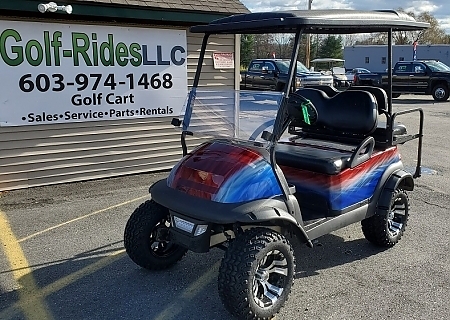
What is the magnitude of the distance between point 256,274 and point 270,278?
0.18 metres

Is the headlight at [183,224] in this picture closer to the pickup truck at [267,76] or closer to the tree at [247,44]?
the tree at [247,44]

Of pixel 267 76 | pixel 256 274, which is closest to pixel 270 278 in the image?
pixel 256 274

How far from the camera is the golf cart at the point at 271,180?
2969 mm

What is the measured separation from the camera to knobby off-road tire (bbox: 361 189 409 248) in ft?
13.3

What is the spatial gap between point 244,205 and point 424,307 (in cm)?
151

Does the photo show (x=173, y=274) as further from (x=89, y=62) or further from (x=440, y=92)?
(x=440, y=92)

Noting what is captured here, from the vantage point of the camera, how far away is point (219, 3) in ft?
23.2

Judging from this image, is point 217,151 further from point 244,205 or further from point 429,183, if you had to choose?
point 429,183

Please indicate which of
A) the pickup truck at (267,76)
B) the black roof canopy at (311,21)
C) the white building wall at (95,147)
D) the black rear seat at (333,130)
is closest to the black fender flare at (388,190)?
the black rear seat at (333,130)

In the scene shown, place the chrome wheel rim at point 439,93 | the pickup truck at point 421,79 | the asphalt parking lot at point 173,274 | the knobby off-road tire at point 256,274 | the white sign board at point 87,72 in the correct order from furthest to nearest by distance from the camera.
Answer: the chrome wheel rim at point 439,93 < the pickup truck at point 421,79 < the white sign board at point 87,72 < the asphalt parking lot at point 173,274 < the knobby off-road tire at point 256,274

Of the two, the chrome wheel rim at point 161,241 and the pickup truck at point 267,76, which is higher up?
the pickup truck at point 267,76

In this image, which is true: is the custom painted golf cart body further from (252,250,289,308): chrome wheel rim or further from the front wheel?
the front wheel

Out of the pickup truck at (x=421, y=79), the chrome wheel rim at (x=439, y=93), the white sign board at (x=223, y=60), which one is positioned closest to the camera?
the white sign board at (x=223, y=60)

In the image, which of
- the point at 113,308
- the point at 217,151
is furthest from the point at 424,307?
the point at 113,308
